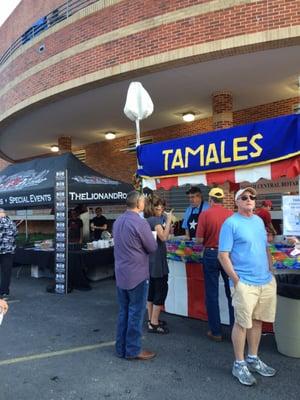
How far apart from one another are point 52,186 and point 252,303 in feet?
19.7

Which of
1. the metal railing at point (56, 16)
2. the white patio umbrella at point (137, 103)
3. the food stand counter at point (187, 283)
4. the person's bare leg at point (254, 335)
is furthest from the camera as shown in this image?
the metal railing at point (56, 16)

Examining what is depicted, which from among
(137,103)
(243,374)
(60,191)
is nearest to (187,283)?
(243,374)

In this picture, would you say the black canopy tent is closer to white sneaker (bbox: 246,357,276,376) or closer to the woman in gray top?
the woman in gray top

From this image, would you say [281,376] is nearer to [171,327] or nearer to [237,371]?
[237,371]

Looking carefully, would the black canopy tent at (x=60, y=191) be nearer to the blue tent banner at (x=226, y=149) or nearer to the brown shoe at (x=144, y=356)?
the blue tent banner at (x=226, y=149)

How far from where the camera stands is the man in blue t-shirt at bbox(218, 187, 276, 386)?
381cm

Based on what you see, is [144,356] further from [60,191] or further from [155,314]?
[60,191]

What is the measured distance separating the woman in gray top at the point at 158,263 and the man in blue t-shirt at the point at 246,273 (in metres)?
1.49

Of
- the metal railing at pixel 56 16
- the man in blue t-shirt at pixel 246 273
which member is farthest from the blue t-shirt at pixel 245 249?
the metal railing at pixel 56 16

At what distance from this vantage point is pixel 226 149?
501 centimetres

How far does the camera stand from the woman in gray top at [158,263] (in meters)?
5.29

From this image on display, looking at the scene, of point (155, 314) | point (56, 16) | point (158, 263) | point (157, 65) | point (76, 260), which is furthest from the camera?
point (56, 16)

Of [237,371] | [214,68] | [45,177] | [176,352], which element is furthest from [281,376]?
[214,68]

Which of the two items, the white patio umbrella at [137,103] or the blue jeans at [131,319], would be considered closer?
the blue jeans at [131,319]
